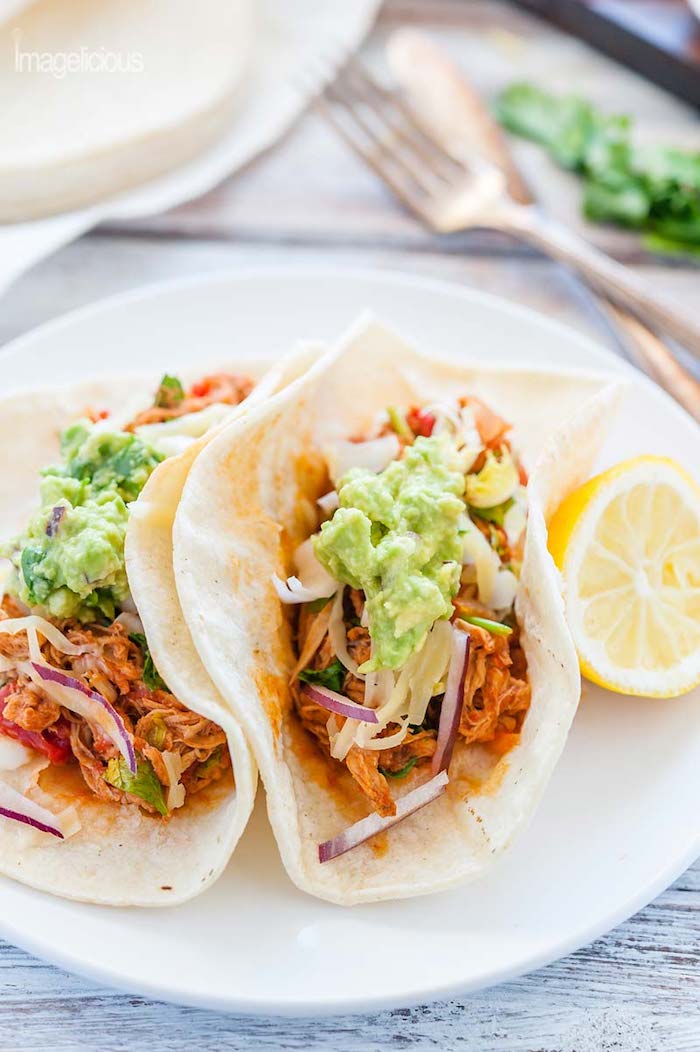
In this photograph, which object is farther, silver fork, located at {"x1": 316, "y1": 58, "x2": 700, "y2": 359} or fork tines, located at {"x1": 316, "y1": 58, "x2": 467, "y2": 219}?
fork tines, located at {"x1": 316, "y1": 58, "x2": 467, "y2": 219}

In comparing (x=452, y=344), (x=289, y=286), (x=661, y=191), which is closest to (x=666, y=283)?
(x=661, y=191)

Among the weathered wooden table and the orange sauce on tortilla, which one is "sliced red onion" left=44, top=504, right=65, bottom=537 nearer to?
the orange sauce on tortilla

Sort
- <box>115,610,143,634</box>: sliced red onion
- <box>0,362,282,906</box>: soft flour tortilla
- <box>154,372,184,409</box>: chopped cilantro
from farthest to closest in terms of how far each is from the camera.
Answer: <box>154,372,184,409</box>: chopped cilantro
<box>115,610,143,634</box>: sliced red onion
<box>0,362,282,906</box>: soft flour tortilla

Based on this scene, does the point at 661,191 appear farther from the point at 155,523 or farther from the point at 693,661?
the point at 155,523

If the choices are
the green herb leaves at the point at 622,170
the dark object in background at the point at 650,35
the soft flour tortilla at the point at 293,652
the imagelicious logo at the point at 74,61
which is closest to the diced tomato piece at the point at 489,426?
the soft flour tortilla at the point at 293,652

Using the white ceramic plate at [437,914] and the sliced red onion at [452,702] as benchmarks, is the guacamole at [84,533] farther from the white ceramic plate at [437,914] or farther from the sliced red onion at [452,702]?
the sliced red onion at [452,702]

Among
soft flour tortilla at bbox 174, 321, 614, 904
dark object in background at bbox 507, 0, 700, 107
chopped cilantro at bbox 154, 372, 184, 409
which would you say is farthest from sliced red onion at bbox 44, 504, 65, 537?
dark object in background at bbox 507, 0, 700, 107
